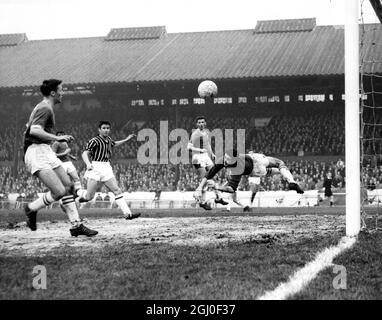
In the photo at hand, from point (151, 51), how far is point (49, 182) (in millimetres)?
26106

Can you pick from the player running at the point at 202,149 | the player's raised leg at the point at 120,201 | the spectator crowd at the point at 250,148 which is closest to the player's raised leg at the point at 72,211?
the player's raised leg at the point at 120,201

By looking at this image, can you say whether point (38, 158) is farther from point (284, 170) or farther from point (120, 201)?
point (284, 170)

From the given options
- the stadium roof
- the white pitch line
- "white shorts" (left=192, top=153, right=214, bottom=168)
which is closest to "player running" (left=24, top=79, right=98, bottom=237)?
the white pitch line

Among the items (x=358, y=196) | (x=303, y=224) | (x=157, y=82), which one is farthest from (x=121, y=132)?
(x=358, y=196)

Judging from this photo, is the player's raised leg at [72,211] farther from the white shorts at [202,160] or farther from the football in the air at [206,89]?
the football in the air at [206,89]

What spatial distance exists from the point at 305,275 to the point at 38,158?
4.31 meters

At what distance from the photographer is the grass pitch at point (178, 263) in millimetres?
4258

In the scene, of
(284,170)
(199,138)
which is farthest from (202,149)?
(284,170)

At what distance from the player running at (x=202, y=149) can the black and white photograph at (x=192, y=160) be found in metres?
0.04

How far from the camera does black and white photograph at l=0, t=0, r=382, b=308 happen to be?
4.88m

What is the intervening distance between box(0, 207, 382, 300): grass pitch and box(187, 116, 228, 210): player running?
5103 millimetres

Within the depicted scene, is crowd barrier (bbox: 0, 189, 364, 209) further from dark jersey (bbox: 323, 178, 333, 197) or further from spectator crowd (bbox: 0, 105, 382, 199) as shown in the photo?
spectator crowd (bbox: 0, 105, 382, 199)

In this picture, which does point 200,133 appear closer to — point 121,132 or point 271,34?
point 121,132
